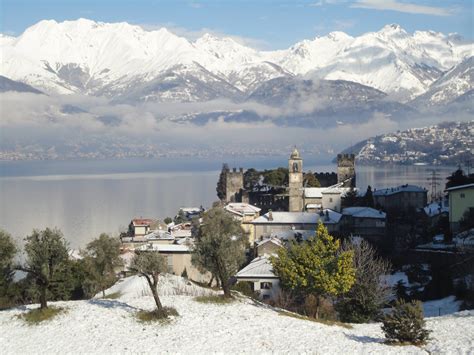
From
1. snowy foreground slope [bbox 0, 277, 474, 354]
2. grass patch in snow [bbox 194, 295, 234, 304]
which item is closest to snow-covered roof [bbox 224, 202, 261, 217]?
grass patch in snow [bbox 194, 295, 234, 304]

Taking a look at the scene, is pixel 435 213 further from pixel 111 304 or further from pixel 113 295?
pixel 111 304

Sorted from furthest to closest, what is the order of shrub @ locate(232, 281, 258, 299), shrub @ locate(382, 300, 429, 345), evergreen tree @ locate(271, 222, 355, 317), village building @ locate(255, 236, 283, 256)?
village building @ locate(255, 236, 283, 256)
shrub @ locate(232, 281, 258, 299)
evergreen tree @ locate(271, 222, 355, 317)
shrub @ locate(382, 300, 429, 345)

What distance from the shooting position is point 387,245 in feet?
143

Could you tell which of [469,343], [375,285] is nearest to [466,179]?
[375,285]

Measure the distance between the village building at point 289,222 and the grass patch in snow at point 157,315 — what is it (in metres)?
32.5

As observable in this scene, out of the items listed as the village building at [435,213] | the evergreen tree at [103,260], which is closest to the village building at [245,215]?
the village building at [435,213]

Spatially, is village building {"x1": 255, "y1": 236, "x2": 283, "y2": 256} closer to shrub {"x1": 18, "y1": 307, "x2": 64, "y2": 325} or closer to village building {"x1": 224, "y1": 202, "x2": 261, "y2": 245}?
village building {"x1": 224, "y1": 202, "x2": 261, "y2": 245}

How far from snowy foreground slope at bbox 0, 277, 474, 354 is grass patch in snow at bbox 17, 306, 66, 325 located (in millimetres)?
211

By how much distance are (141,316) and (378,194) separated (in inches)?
2116

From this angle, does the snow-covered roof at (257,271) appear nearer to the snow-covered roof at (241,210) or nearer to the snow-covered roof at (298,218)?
the snow-covered roof at (298,218)

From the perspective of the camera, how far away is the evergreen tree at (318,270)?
24.0m

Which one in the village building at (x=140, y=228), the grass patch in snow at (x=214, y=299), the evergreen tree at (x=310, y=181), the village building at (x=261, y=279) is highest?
the evergreen tree at (x=310, y=181)

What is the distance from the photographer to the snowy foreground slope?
63.3 feet

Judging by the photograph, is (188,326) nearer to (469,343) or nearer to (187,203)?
(469,343)
